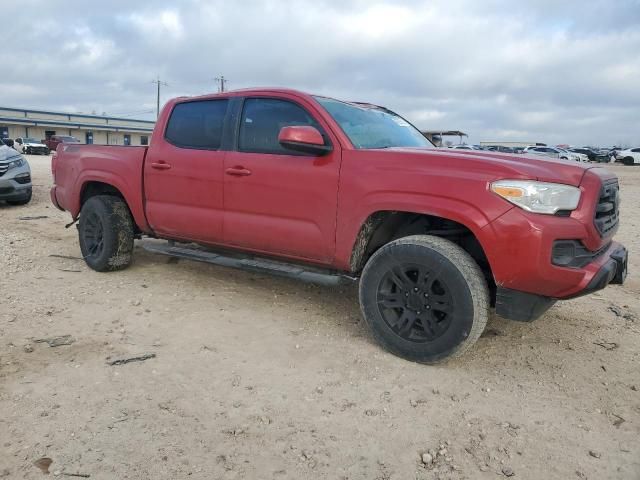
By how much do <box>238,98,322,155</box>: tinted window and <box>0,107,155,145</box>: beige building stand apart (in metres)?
54.9

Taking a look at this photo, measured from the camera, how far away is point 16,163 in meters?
9.75

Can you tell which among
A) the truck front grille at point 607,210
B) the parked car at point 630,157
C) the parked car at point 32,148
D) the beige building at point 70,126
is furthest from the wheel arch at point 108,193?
the beige building at point 70,126

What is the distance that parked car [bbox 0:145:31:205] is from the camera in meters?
9.46

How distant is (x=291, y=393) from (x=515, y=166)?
6.27 feet

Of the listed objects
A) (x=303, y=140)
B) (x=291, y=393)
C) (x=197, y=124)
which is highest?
(x=197, y=124)

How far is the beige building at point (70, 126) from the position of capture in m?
59.5

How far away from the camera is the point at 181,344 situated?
3.66 meters

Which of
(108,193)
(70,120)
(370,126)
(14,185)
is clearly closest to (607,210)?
(370,126)

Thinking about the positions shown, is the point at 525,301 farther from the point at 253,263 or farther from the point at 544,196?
the point at 253,263

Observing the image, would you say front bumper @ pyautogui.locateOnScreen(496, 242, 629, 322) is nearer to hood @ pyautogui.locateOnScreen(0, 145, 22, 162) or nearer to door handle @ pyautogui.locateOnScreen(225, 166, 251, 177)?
door handle @ pyautogui.locateOnScreen(225, 166, 251, 177)

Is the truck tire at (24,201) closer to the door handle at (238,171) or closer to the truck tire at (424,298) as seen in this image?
the door handle at (238,171)

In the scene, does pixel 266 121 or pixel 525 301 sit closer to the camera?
pixel 525 301

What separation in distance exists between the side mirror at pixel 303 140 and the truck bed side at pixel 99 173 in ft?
6.44

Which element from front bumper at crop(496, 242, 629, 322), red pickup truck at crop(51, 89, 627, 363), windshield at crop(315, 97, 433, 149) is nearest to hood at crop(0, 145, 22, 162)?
red pickup truck at crop(51, 89, 627, 363)
